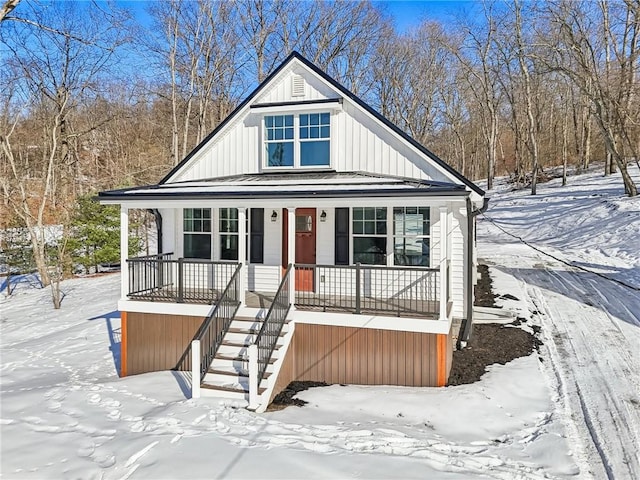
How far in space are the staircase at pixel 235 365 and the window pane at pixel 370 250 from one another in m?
Answer: 2.62

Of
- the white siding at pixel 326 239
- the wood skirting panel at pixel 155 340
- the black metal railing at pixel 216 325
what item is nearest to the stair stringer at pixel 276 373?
the black metal railing at pixel 216 325

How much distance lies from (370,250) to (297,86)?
4.58 meters

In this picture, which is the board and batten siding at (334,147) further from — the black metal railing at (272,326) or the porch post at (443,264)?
the black metal railing at (272,326)

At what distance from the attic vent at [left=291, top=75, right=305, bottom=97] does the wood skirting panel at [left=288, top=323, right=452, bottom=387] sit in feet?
19.5

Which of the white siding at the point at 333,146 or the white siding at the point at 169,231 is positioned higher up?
the white siding at the point at 333,146

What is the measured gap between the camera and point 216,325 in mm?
8406

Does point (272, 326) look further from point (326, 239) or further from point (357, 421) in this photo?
point (326, 239)

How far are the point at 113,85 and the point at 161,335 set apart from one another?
26.1 m

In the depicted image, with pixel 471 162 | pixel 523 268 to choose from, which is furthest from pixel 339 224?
pixel 471 162

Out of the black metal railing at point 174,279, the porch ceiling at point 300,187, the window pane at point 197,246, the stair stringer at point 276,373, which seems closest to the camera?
the stair stringer at point 276,373

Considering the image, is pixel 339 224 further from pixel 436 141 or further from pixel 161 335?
pixel 436 141

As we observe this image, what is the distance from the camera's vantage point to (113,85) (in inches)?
1168

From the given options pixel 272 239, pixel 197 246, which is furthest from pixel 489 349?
pixel 197 246

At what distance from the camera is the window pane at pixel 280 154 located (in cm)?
1119
